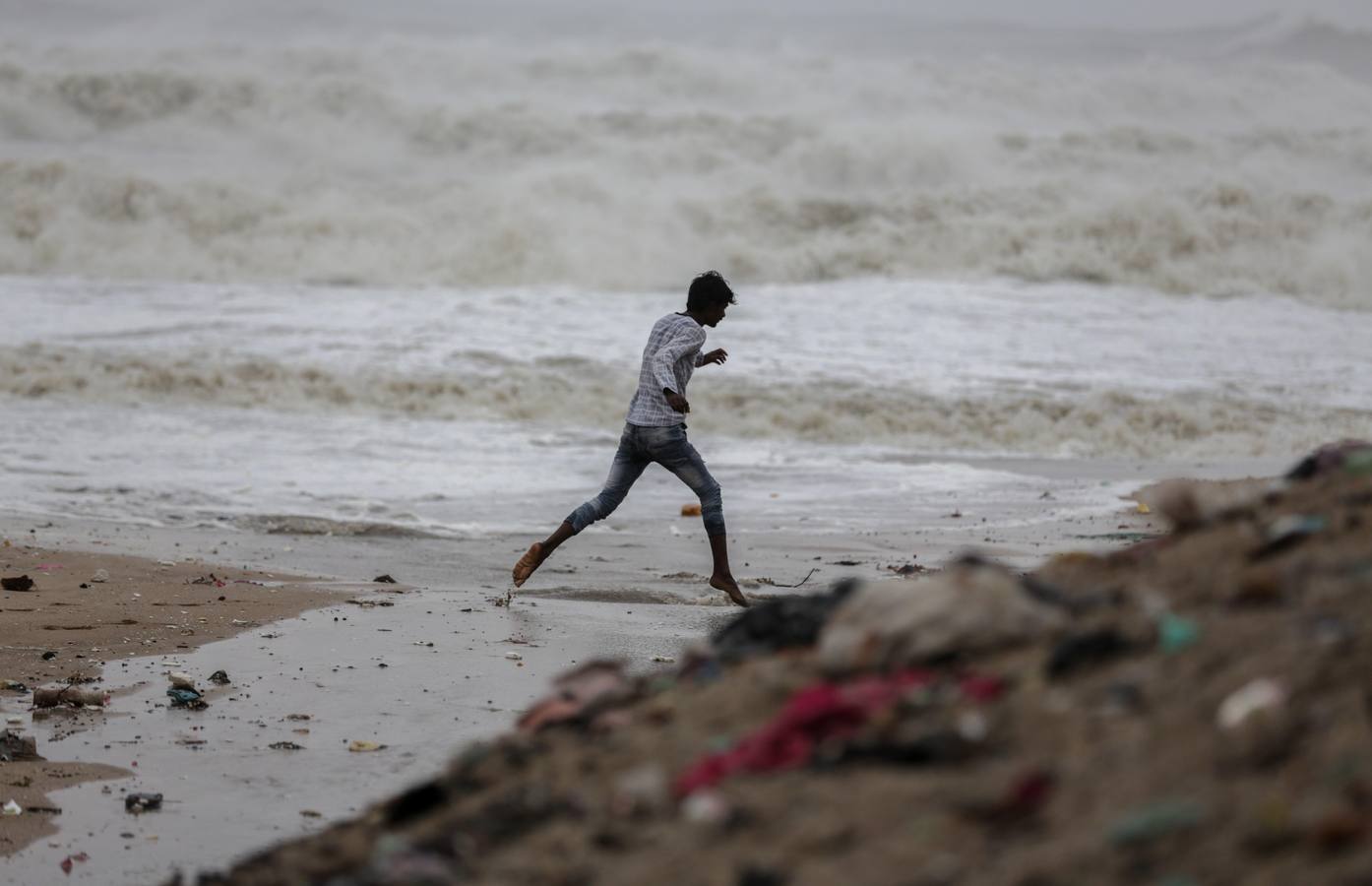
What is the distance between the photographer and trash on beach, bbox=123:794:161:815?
4.19 metres

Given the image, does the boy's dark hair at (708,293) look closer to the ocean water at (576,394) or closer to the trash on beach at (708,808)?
the ocean water at (576,394)

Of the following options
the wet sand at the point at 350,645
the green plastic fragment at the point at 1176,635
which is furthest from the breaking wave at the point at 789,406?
the green plastic fragment at the point at 1176,635

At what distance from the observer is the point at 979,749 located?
A: 8.68ft

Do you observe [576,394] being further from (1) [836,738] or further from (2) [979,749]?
(2) [979,749]

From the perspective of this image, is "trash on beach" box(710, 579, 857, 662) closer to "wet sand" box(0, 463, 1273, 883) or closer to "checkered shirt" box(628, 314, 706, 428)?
"wet sand" box(0, 463, 1273, 883)

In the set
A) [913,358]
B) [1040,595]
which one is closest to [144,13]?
[913,358]

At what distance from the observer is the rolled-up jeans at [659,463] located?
7910mm

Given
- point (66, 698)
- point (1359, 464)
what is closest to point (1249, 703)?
point (1359, 464)

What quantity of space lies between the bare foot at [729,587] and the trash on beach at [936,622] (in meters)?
4.62

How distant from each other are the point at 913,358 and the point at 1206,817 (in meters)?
20.9

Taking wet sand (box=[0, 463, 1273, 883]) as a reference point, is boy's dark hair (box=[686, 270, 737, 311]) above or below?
above

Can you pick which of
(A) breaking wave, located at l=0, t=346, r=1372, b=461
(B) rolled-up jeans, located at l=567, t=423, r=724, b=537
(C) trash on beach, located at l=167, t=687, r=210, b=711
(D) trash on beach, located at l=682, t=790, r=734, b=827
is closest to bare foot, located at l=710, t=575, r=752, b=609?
(B) rolled-up jeans, located at l=567, t=423, r=724, b=537

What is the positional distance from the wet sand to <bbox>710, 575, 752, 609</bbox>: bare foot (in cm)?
12

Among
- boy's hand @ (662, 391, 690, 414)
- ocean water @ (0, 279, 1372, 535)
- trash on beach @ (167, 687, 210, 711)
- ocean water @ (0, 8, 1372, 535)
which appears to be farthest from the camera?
ocean water @ (0, 8, 1372, 535)
